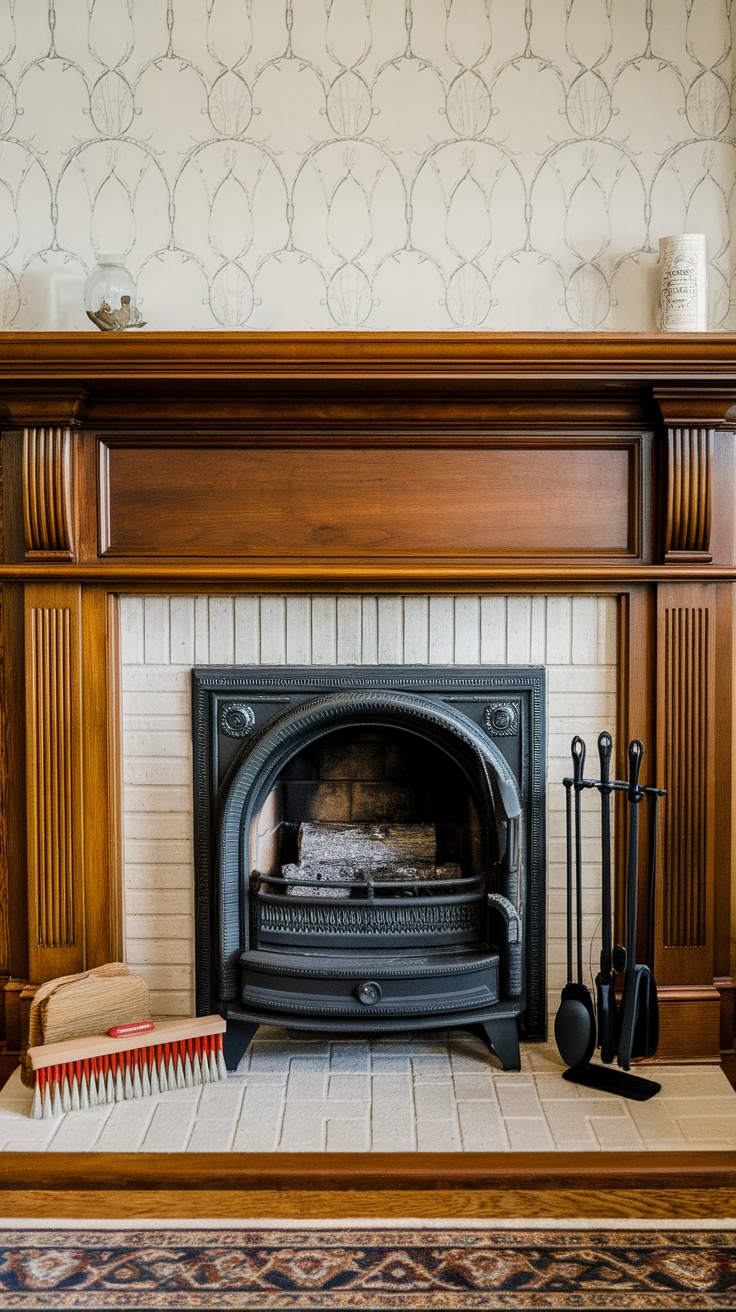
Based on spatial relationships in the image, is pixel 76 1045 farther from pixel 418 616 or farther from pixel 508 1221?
pixel 418 616

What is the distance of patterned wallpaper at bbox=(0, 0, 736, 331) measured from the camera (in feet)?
7.27

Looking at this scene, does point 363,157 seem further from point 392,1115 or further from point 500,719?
point 392,1115

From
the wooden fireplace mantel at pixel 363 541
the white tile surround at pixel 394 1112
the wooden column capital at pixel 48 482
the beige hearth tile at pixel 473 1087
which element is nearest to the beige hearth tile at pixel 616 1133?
the white tile surround at pixel 394 1112

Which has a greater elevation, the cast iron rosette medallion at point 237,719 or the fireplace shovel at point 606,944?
the cast iron rosette medallion at point 237,719

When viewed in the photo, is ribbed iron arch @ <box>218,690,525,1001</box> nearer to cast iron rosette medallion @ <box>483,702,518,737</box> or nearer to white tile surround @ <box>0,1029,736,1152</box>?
cast iron rosette medallion @ <box>483,702,518,737</box>

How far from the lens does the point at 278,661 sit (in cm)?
218

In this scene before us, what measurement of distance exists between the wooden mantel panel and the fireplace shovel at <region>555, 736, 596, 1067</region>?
0.52m

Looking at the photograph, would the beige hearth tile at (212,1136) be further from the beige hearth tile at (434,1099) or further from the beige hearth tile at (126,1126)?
the beige hearth tile at (434,1099)

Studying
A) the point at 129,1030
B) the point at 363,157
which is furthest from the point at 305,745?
the point at 363,157

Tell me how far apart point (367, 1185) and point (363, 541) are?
1.28 m

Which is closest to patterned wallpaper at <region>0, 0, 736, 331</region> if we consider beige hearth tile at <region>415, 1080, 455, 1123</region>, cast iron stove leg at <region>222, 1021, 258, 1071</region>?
cast iron stove leg at <region>222, 1021, 258, 1071</region>

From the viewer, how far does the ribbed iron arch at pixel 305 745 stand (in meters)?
2.09

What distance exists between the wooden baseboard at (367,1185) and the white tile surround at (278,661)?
0.51m

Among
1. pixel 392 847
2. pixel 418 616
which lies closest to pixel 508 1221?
pixel 392 847
